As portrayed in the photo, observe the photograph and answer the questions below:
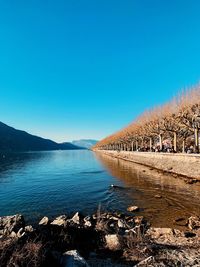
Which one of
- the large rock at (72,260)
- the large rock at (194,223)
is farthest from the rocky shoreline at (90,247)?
the large rock at (194,223)

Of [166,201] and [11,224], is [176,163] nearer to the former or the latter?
[166,201]

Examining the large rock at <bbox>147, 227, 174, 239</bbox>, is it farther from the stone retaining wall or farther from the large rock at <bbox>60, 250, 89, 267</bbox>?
the stone retaining wall

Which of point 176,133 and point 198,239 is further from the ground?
point 176,133

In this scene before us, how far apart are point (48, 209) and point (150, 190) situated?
1396 centimetres

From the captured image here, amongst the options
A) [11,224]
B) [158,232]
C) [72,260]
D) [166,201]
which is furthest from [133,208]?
[72,260]

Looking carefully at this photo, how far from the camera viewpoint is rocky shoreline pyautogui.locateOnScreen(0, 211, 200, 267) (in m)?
8.48

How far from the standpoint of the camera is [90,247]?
11.3 metres

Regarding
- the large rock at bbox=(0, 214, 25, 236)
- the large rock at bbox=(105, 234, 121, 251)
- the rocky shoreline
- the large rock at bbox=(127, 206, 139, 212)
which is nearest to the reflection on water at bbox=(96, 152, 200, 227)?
the large rock at bbox=(127, 206, 139, 212)

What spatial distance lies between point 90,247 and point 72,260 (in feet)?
9.10

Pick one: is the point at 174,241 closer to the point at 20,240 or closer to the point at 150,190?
the point at 20,240

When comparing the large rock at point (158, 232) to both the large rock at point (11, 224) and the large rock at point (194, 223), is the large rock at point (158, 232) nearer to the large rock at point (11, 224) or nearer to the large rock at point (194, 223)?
the large rock at point (194, 223)

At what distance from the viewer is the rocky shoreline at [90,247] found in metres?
8.48

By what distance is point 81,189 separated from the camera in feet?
108

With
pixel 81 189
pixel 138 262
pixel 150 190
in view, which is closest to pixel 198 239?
pixel 138 262
